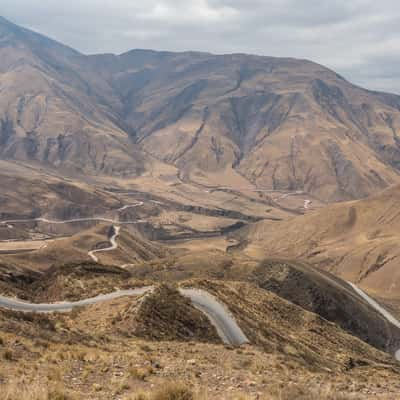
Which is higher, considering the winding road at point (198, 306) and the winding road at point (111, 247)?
the winding road at point (198, 306)

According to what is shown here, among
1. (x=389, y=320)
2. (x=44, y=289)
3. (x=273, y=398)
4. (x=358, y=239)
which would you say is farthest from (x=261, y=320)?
(x=358, y=239)

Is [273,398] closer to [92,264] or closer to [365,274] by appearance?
[92,264]

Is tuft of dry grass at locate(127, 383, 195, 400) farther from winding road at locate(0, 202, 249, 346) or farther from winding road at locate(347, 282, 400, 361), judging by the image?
winding road at locate(347, 282, 400, 361)

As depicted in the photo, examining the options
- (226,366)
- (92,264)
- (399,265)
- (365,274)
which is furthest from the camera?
(365,274)

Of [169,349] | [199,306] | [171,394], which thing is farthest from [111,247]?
[171,394]

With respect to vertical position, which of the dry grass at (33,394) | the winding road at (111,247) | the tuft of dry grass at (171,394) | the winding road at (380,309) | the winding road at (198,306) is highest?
the tuft of dry grass at (171,394)

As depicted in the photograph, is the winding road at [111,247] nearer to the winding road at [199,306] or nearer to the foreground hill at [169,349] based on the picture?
the foreground hill at [169,349]

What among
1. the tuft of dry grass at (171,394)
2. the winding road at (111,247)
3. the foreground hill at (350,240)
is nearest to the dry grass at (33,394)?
the tuft of dry grass at (171,394)
